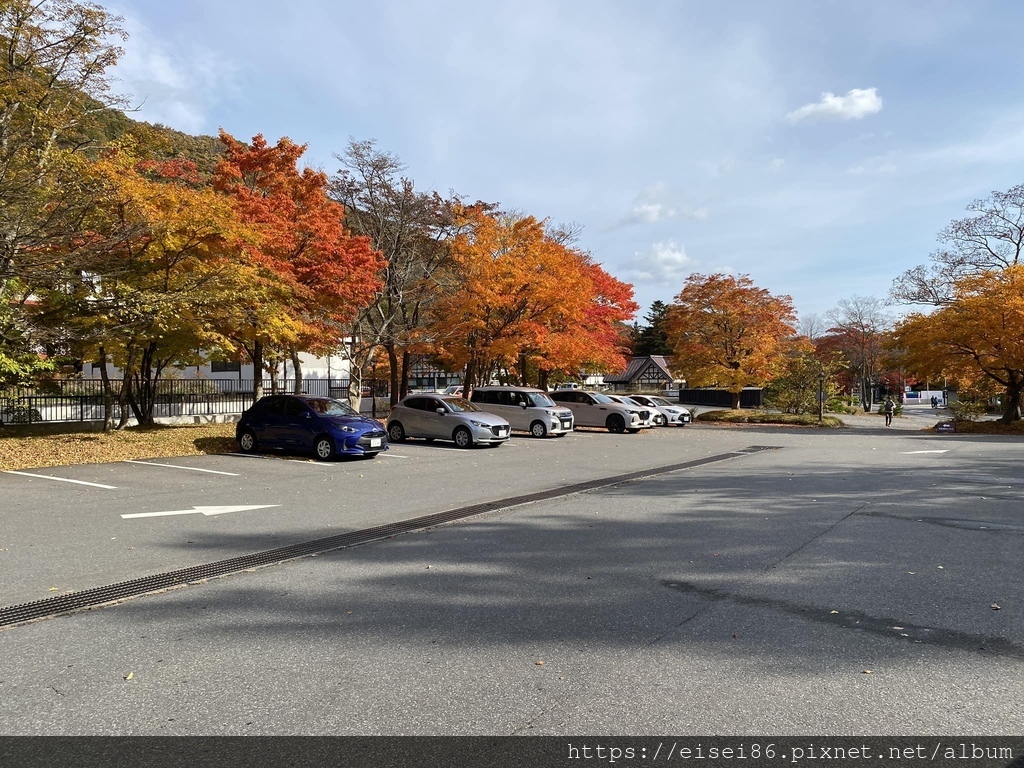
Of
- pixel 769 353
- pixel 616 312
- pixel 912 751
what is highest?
pixel 616 312

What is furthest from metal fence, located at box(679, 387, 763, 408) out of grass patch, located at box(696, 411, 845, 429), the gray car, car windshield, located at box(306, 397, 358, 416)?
car windshield, located at box(306, 397, 358, 416)

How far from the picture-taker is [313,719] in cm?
331

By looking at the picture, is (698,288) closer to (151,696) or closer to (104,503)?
(104,503)

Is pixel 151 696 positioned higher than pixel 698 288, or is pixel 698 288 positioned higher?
pixel 698 288

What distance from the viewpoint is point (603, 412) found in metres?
27.7

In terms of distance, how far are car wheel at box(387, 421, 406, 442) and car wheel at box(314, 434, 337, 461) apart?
4.98 metres

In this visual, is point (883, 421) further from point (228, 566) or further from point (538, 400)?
point (228, 566)

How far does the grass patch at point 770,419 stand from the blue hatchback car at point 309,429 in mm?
23630

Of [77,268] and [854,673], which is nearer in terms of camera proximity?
[854,673]

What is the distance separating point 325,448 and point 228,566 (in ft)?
30.5

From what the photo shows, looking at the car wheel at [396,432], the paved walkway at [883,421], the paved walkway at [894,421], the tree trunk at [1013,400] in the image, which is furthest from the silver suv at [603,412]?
the tree trunk at [1013,400]

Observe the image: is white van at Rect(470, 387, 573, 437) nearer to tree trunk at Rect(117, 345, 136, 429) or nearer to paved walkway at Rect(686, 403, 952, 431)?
tree trunk at Rect(117, 345, 136, 429)

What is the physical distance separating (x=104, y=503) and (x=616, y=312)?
1070 inches

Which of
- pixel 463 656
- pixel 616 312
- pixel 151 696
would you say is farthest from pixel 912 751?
pixel 616 312
